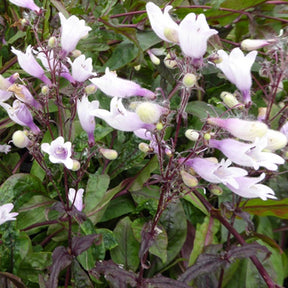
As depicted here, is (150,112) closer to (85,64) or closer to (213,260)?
(85,64)

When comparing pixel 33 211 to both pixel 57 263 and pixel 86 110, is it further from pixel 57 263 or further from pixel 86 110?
pixel 86 110

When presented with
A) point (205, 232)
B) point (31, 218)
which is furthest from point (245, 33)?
point (31, 218)

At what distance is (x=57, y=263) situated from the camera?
0.98 m

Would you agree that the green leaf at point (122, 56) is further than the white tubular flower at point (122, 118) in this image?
Yes

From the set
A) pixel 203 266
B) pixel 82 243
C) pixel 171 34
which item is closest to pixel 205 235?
pixel 203 266

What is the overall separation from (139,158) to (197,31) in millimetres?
663

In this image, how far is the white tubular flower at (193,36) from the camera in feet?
2.55

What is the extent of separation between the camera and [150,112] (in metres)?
0.75

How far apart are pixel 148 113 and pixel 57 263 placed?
50 cm

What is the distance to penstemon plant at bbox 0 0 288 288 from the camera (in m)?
0.85

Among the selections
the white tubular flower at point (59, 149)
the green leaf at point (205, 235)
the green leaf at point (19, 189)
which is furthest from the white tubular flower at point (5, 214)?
the green leaf at point (205, 235)

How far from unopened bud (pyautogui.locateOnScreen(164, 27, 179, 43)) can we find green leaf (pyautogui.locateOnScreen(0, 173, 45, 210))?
0.69 meters

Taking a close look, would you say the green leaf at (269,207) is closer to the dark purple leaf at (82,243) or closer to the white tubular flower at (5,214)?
the dark purple leaf at (82,243)

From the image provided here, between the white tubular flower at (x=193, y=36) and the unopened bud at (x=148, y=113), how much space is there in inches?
5.9
